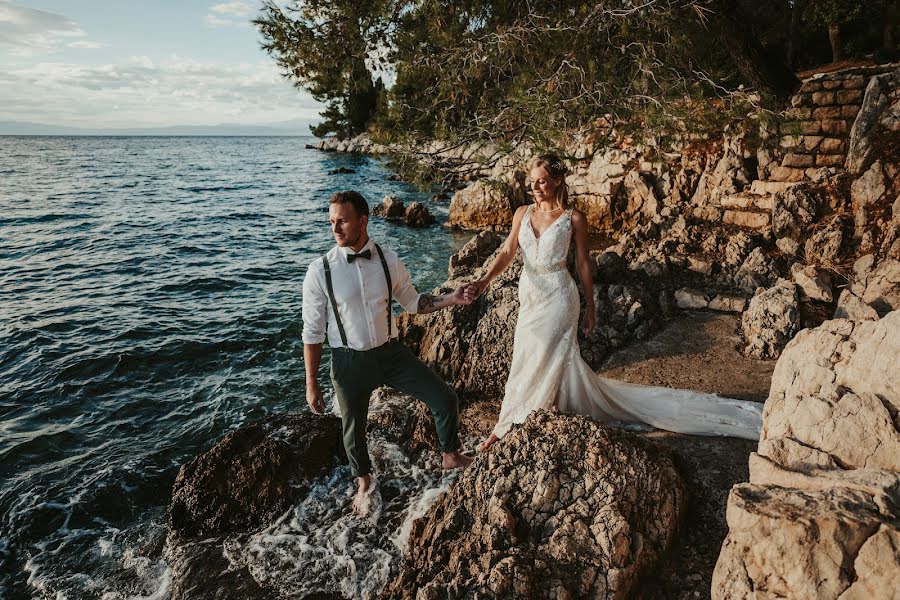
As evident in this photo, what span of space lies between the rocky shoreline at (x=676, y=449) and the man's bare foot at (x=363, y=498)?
0.15 metres

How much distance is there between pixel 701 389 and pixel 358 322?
4146mm

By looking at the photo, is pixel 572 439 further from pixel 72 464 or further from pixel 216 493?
pixel 72 464

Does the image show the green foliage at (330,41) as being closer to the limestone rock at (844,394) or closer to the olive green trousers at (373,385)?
the olive green trousers at (373,385)

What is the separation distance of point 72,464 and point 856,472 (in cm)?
837

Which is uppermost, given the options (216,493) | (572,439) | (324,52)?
(324,52)

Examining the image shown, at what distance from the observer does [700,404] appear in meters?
5.25

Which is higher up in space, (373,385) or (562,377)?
(373,385)

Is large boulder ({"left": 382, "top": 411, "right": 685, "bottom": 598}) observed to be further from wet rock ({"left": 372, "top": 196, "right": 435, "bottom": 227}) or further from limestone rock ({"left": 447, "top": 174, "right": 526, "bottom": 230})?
wet rock ({"left": 372, "top": 196, "right": 435, "bottom": 227})

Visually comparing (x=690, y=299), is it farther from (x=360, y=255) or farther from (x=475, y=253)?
(x=360, y=255)

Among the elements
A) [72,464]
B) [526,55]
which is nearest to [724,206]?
[526,55]

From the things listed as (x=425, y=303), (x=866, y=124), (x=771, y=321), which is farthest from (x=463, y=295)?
(x=866, y=124)

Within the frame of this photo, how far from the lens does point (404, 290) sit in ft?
15.2

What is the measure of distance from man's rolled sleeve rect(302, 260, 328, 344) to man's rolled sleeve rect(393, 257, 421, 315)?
66cm

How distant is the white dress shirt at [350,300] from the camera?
4.15m
